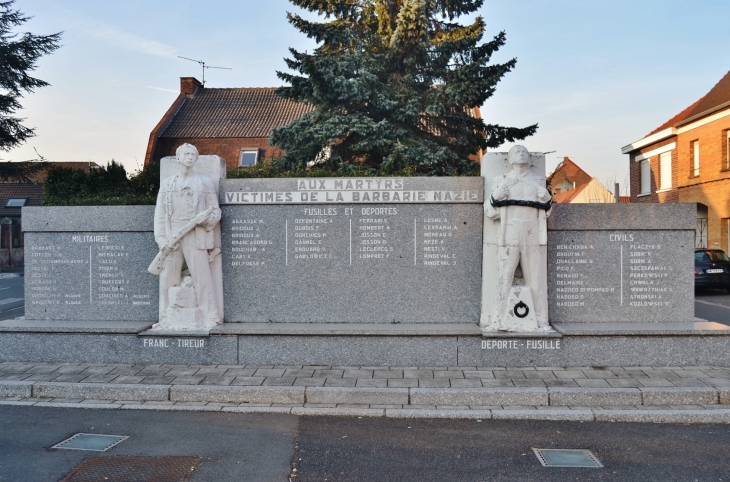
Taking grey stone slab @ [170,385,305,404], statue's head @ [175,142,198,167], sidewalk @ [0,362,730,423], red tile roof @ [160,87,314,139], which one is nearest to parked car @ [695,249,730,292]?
sidewalk @ [0,362,730,423]

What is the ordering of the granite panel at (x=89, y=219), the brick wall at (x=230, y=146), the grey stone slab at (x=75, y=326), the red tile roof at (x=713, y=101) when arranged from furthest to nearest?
1. the brick wall at (x=230, y=146)
2. the red tile roof at (x=713, y=101)
3. the granite panel at (x=89, y=219)
4. the grey stone slab at (x=75, y=326)

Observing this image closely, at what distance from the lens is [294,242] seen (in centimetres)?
786

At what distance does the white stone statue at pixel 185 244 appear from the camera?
24.0ft

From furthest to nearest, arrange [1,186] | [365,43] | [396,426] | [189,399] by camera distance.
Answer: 1. [1,186]
2. [365,43]
3. [189,399]
4. [396,426]

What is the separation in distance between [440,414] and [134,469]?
9.86ft

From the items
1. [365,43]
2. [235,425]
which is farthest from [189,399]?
[365,43]

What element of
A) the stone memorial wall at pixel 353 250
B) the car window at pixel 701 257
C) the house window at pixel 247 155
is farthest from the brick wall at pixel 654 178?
the stone memorial wall at pixel 353 250

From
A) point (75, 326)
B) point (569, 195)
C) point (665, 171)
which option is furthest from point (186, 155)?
point (569, 195)

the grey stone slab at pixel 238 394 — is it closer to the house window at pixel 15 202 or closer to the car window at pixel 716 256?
the car window at pixel 716 256

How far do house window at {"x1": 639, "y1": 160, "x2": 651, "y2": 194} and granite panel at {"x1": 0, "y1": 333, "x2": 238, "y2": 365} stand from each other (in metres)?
29.1

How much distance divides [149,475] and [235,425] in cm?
118

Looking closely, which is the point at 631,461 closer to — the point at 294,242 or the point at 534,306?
the point at 534,306

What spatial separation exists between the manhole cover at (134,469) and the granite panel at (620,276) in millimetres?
5263

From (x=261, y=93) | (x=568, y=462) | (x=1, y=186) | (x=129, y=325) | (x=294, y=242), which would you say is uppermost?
(x=261, y=93)
